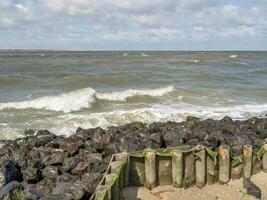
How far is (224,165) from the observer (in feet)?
33.2

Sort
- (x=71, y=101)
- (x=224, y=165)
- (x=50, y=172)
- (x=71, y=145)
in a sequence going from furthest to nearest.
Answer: (x=71, y=101) < (x=71, y=145) < (x=50, y=172) < (x=224, y=165)

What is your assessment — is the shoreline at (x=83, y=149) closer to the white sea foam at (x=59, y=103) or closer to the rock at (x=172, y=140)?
the rock at (x=172, y=140)

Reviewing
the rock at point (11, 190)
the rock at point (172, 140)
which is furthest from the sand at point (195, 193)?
the rock at point (172, 140)

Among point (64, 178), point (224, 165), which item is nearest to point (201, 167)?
point (224, 165)

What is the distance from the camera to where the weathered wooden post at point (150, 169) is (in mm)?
9656

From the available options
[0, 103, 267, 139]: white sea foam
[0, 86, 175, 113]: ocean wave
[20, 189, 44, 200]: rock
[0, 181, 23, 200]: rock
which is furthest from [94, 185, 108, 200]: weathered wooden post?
[0, 86, 175, 113]: ocean wave

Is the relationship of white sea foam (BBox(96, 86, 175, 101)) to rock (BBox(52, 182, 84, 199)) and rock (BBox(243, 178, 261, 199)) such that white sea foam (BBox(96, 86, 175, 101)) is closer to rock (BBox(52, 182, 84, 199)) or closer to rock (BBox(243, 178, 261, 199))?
rock (BBox(243, 178, 261, 199))

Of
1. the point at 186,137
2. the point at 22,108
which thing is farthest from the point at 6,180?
the point at 22,108

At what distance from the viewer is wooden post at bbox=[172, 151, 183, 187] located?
977cm

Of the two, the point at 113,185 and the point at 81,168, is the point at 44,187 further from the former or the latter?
the point at 113,185

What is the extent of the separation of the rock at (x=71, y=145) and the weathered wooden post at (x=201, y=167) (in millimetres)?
3798

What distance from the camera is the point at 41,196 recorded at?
843 cm

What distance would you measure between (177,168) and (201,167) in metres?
0.60

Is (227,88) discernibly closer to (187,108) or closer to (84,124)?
(187,108)
